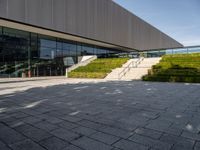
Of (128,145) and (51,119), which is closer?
(128,145)

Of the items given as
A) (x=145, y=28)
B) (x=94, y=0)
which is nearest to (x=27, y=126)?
(x=94, y=0)

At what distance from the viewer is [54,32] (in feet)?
72.0

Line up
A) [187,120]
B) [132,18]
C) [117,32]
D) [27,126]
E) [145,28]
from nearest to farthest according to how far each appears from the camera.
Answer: [27,126], [187,120], [117,32], [132,18], [145,28]

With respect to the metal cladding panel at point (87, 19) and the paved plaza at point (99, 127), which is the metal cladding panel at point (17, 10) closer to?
the metal cladding panel at point (87, 19)

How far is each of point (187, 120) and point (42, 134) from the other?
148 inches

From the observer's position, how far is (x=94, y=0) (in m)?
27.1

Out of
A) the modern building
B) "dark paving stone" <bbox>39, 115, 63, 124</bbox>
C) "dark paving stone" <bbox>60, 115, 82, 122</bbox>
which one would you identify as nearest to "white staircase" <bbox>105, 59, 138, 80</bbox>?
the modern building

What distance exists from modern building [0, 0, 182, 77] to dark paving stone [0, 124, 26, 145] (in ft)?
52.0

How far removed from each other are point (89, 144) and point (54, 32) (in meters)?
20.7

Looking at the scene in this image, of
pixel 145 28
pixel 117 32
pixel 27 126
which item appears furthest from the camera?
pixel 145 28

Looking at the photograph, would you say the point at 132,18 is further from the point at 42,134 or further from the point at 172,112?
the point at 42,134

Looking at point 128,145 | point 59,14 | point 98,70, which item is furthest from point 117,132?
point 59,14

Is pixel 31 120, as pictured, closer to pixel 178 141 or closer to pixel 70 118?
pixel 70 118

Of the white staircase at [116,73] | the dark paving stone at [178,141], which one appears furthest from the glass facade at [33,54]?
the dark paving stone at [178,141]
